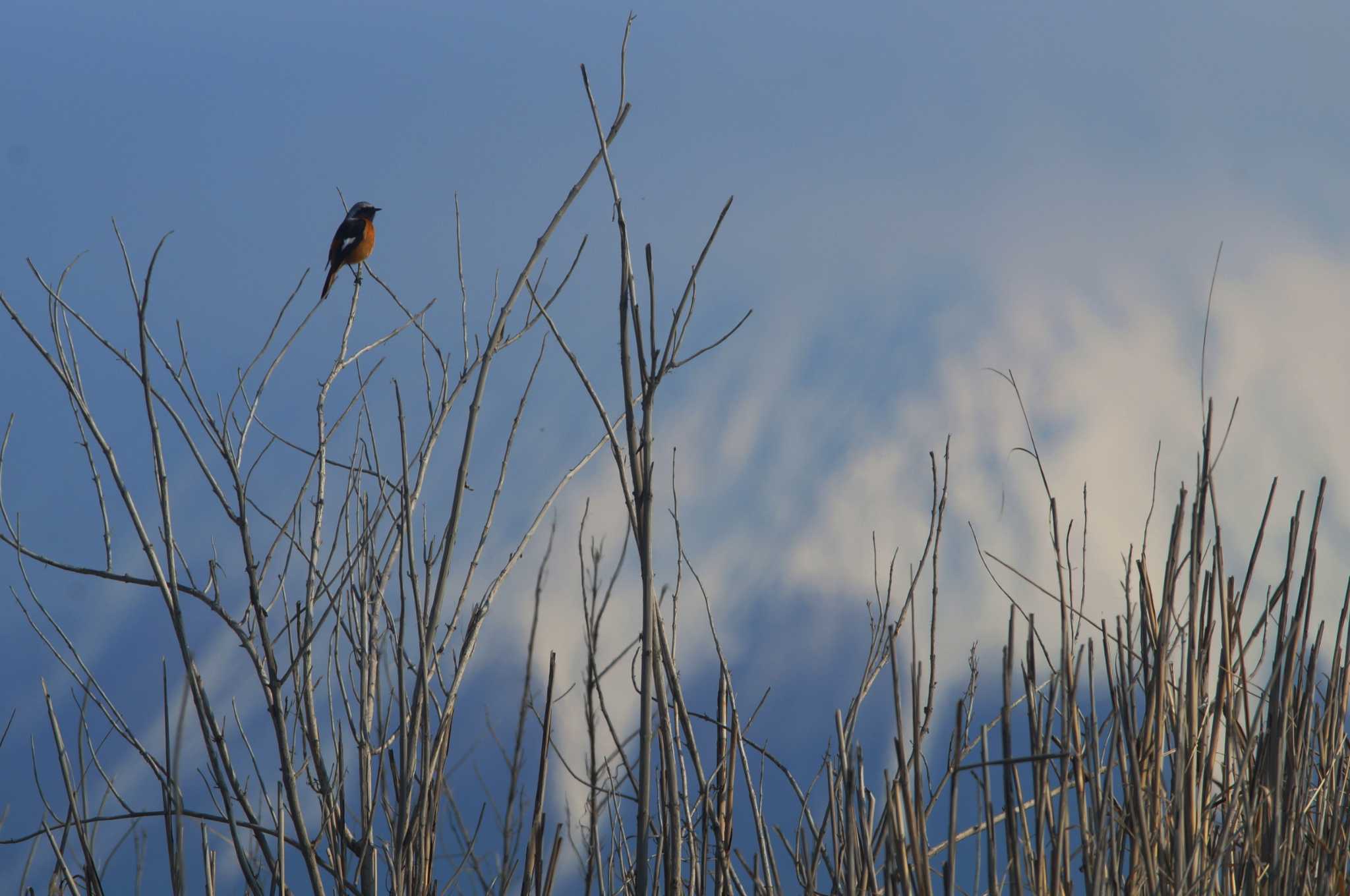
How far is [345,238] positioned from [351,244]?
0.04 meters

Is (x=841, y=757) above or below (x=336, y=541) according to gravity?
below

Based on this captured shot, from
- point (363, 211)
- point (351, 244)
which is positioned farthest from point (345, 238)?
point (363, 211)

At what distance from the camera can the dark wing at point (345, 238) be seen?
3.45 meters

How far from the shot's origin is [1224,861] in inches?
46.1

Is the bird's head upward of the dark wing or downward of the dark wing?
upward

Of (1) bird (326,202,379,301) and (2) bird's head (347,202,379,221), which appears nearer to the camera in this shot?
(1) bird (326,202,379,301)

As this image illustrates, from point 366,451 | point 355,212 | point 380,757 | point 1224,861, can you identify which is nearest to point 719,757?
point 380,757

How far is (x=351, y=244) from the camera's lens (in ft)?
11.5

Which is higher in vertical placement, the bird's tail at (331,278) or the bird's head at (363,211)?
the bird's head at (363,211)

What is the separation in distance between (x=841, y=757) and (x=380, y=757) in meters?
0.55

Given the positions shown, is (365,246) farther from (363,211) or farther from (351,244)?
(363,211)

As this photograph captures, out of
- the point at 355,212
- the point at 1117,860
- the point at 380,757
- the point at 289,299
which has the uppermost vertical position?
the point at 355,212

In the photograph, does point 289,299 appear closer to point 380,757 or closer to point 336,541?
point 336,541

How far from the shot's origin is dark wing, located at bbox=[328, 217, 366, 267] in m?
3.45
